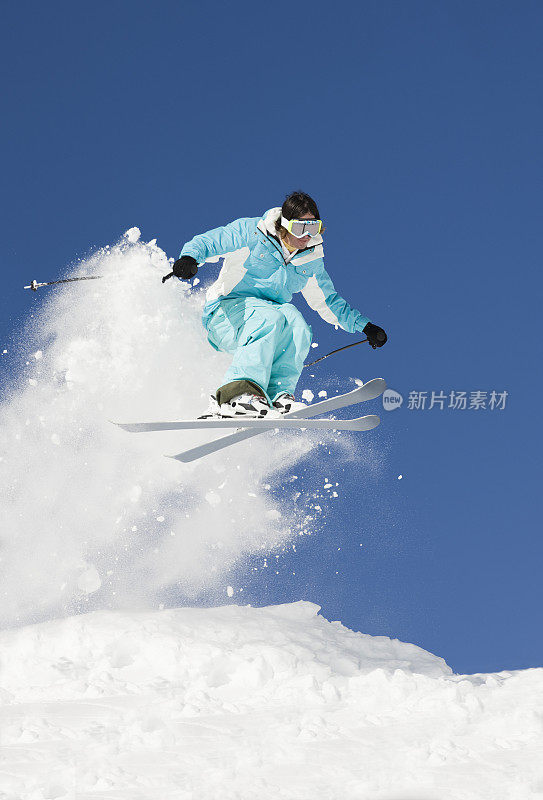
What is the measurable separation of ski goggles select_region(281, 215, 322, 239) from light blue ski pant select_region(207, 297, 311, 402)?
1.84 feet

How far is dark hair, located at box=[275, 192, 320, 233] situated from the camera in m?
5.81

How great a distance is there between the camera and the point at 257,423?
215 inches

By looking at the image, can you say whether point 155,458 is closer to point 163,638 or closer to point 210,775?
point 163,638

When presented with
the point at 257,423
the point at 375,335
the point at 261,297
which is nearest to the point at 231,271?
the point at 261,297

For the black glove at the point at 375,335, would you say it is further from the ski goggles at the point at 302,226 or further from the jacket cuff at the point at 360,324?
the ski goggles at the point at 302,226

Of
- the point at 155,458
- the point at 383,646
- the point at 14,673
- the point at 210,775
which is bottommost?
the point at 210,775

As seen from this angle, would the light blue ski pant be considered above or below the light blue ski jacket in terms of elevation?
below

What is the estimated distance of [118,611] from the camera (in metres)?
7.14

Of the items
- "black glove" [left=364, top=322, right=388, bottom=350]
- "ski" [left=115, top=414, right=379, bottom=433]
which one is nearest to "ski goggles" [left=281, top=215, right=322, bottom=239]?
"black glove" [left=364, top=322, right=388, bottom=350]

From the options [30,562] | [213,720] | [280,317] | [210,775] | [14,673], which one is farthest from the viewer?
[30,562]

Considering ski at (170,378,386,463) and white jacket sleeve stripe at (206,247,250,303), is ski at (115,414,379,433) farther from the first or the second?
white jacket sleeve stripe at (206,247,250,303)

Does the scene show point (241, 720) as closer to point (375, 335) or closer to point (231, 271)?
point (231, 271)

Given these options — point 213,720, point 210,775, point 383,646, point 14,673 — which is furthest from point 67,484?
point 210,775

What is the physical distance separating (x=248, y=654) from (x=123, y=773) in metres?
2.25
